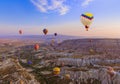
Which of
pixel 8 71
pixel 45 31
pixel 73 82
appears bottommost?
pixel 73 82

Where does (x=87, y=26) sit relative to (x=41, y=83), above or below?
above

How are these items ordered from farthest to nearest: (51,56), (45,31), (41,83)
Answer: (51,56) → (45,31) → (41,83)

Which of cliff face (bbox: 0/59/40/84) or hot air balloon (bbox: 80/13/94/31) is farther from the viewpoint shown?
hot air balloon (bbox: 80/13/94/31)

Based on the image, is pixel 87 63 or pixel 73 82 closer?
pixel 73 82

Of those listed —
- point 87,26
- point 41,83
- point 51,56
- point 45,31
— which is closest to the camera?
point 87,26

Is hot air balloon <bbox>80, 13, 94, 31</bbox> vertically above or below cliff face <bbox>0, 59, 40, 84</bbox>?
above

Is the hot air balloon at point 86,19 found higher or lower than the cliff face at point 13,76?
higher

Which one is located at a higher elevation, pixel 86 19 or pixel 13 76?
pixel 86 19

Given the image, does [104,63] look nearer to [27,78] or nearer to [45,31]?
[45,31]

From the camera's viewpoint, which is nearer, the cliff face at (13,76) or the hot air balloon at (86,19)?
the cliff face at (13,76)

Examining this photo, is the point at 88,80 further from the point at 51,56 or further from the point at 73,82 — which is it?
the point at 51,56

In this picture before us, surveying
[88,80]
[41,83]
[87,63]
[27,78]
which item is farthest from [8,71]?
[87,63]
